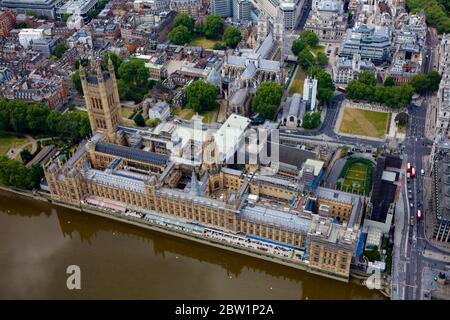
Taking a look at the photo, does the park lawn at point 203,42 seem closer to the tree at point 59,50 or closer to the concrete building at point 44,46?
the tree at point 59,50

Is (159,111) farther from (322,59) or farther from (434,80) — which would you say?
(434,80)

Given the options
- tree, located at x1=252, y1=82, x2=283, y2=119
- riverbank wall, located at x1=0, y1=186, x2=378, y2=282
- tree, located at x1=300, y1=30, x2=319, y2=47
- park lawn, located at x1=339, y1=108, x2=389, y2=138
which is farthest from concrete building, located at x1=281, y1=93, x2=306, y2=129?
riverbank wall, located at x1=0, y1=186, x2=378, y2=282

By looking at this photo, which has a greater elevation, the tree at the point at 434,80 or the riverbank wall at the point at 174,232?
the tree at the point at 434,80

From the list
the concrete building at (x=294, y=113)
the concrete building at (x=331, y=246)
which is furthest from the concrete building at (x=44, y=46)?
the concrete building at (x=331, y=246)

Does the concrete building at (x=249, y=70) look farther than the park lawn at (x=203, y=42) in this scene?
No

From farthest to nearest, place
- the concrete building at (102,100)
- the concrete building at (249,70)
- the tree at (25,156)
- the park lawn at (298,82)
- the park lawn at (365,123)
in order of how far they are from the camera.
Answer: the park lawn at (298,82), the concrete building at (249,70), the park lawn at (365,123), the tree at (25,156), the concrete building at (102,100)

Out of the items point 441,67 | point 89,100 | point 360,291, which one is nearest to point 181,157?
point 89,100

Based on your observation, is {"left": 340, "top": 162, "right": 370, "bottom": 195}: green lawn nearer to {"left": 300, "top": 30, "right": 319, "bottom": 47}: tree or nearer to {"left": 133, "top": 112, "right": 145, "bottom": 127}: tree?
{"left": 133, "top": 112, "right": 145, "bottom": 127}: tree

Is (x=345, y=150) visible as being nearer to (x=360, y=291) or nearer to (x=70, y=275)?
(x=360, y=291)
